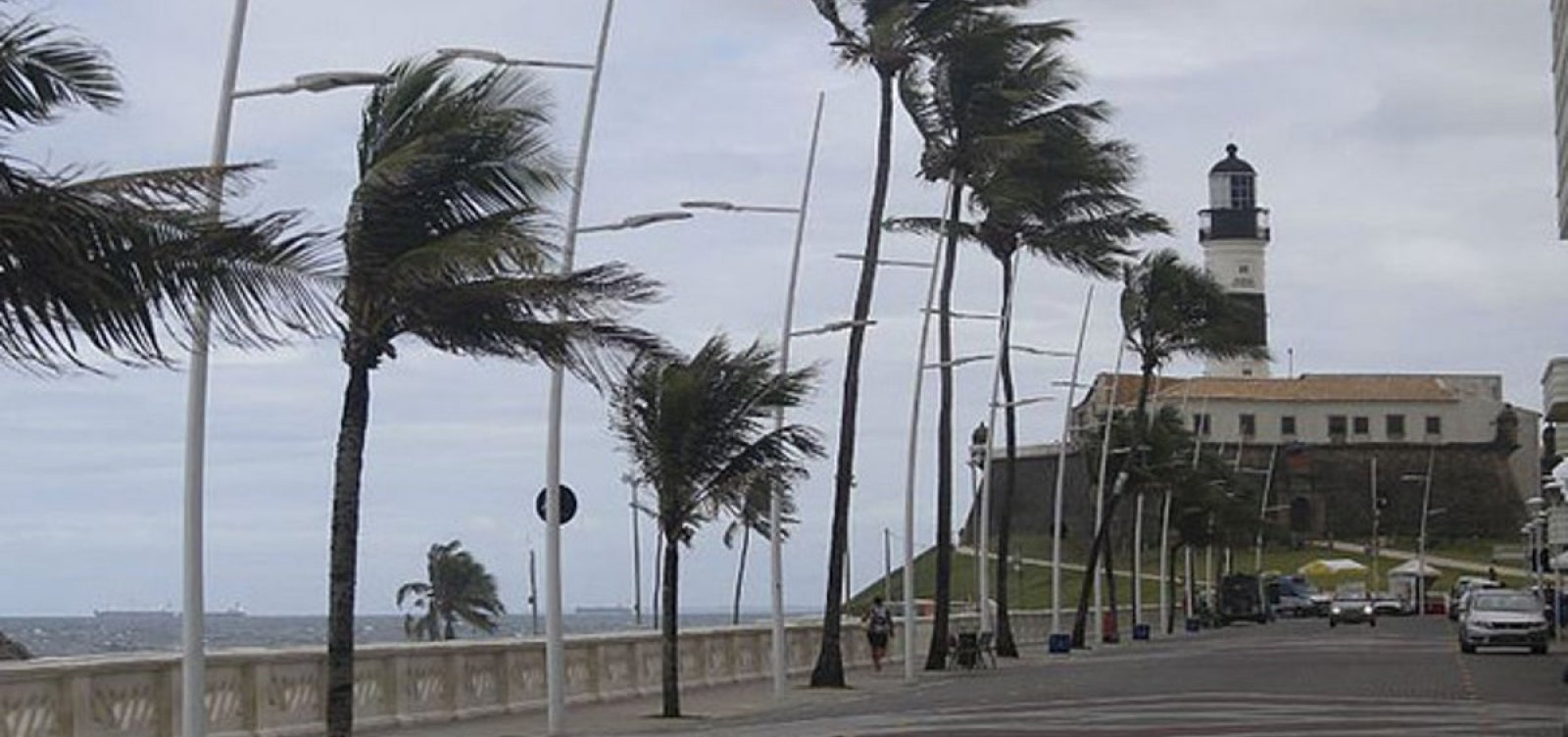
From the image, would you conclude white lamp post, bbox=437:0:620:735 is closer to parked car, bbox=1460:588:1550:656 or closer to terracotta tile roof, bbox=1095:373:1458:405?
parked car, bbox=1460:588:1550:656

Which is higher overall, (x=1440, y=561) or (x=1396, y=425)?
(x=1396, y=425)

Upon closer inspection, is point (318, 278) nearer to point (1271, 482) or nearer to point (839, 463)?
point (839, 463)

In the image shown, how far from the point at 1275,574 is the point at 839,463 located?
105 metres

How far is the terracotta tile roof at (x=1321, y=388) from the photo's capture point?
15450 cm

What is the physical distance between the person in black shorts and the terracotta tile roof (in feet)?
309

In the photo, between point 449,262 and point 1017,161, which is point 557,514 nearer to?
point 449,262

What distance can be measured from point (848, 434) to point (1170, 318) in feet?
114

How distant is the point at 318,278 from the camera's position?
15516 millimetres

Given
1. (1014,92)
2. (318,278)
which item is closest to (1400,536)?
(1014,92)

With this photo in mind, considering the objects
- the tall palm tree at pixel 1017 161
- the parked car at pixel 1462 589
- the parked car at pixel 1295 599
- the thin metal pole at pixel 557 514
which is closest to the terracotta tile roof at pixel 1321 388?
the parked car at pixel 1295 599

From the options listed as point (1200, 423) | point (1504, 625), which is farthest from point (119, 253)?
point (1200, 423)

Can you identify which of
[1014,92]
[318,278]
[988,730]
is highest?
[1014,92]

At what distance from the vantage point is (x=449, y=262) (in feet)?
75.2

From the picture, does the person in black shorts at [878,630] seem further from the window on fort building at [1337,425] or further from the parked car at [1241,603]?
the window on fort building at [1337,425]
